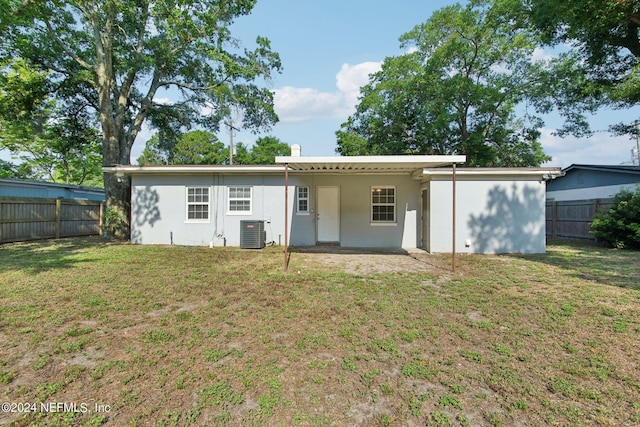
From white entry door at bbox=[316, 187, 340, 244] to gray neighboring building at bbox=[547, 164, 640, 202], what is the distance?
407 inches

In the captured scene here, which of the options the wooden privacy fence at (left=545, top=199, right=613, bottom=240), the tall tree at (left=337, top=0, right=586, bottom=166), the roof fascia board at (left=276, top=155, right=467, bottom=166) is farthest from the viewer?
the tall tree at (left=337, top=0, right=586, bottom=166)

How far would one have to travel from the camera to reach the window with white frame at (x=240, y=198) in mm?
11258

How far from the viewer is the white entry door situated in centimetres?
1130

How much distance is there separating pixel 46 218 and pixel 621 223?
65.9 ft

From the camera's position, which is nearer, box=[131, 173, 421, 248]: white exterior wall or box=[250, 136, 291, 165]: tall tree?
box=[131, 173, 421, 248]: white exterior wall

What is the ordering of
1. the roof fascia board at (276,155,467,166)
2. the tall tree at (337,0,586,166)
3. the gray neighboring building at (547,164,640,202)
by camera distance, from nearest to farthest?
the roof fascia board at (276,155,467,166) → the gray neighboring building at (547,164,640,202) → the tall tree at (337,0,586,166)

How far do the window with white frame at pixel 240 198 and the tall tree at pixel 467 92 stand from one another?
1259 cm

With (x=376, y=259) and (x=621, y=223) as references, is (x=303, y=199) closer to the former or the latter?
(x=376, y=259)

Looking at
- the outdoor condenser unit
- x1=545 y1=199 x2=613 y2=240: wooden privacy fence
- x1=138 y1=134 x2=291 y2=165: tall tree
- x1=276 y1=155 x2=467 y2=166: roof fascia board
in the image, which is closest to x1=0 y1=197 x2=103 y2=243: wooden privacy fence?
the outdoor condenser unit

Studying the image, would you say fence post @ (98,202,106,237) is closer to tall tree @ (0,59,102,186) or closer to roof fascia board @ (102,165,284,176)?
roof fascia board @ (102,165,284,176)

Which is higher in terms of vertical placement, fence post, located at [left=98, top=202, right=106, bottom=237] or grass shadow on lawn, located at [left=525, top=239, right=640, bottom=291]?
fence post, located at [left=98, top=202, right=106, bottom=237]

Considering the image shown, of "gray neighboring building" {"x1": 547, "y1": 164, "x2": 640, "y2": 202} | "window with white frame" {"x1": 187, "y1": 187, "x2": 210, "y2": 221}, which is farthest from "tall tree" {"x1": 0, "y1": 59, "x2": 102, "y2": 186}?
"gray neighboring building" {"x1": 547, "y1": 164, "x2": 640, "y2": 202}

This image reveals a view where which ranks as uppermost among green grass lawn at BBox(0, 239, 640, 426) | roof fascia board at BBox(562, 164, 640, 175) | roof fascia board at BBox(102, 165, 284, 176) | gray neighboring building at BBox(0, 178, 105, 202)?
roof fascia board at BBox(562, 164, 640, 175)

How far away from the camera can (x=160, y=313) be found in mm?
4379
